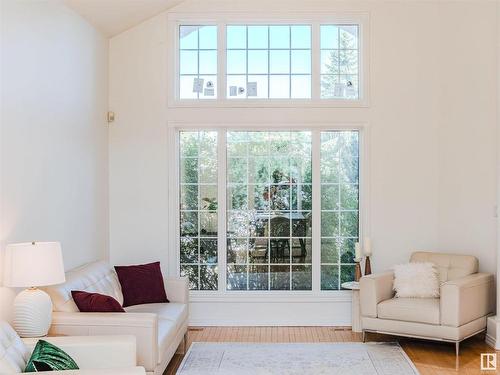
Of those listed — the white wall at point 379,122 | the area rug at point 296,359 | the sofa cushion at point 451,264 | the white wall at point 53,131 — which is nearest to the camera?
the white wall at point 53,131

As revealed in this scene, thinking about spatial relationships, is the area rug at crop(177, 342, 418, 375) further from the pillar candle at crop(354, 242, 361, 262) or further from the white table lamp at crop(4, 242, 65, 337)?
the white table lamp at crop(4, 242, 65, 337)

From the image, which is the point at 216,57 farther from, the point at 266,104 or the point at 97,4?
the point at 97,4

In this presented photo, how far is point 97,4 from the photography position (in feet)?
17.7

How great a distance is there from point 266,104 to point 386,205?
1.63m

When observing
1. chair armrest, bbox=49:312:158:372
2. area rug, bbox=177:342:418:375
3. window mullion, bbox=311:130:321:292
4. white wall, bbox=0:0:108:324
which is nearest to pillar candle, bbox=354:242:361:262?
window mullion, bbox=311:130:321:292

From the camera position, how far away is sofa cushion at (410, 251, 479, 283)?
18.2 feet

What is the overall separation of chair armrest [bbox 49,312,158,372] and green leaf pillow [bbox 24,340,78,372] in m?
0.57

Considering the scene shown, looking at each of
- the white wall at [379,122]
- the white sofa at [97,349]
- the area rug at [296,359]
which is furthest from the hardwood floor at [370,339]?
the white sofa at [97,349]

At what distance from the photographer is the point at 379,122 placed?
6.26m

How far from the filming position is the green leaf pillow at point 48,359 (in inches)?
119

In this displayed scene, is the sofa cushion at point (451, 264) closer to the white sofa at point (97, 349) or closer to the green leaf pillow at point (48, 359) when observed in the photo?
the white sofa at point (97, 349)

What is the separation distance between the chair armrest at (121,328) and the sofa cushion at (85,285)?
19 cm

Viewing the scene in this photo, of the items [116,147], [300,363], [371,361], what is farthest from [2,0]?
[371,361]

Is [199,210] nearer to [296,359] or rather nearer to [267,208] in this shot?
[267,208]
